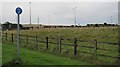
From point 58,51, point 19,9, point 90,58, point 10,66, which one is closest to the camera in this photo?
point 10,66

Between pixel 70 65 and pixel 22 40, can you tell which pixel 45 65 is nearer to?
pixel 70 65

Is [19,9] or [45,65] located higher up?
[19,9]

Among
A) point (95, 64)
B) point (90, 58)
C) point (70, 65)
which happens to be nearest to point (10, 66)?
point (70, 65)

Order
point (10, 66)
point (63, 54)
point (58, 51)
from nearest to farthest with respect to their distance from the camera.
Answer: point (10, 66)
point (63, 54)
point (58, 51)

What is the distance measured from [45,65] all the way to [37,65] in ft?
1.21

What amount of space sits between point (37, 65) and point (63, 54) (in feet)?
20.0

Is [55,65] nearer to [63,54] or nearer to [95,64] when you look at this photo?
[95,64]

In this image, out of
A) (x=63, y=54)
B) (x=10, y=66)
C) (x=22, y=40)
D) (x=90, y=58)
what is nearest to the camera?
(x=10, y=66)

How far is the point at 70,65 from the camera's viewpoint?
46.7 ft

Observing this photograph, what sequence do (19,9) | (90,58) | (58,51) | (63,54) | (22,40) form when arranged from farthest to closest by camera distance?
1. (22,40)
2. (58,51)
3. (63,54)
4. (90,58)
5. (19,9)

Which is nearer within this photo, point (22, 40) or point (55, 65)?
point (55, 65)

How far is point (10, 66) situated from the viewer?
13.6 meters

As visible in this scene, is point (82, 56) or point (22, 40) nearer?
point (82, 56)

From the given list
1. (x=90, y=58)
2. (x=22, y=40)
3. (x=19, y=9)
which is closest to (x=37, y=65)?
(x=19, y=9)
